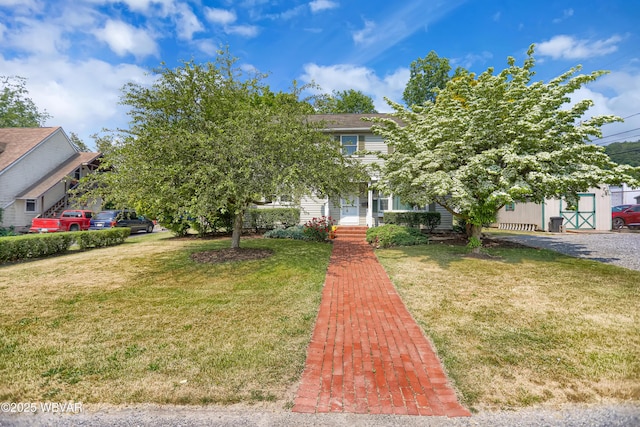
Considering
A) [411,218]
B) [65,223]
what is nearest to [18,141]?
[65,223]

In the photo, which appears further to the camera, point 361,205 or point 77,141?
point 77,141

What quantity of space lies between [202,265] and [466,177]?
313 inches

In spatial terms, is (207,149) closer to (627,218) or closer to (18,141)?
(627,218)

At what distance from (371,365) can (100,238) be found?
13503mm

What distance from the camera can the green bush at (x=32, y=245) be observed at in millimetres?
9295

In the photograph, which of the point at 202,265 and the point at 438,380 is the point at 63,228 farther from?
the point at 438,380

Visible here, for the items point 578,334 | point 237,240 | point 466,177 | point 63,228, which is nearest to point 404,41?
point 466,177

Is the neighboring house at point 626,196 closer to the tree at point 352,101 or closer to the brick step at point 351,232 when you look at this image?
the tree at point 352,101

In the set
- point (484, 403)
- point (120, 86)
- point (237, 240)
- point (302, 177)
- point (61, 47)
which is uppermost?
point (61, 47)

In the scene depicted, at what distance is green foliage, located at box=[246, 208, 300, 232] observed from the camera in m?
15.9

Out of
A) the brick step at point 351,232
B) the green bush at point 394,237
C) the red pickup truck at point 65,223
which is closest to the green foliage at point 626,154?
the brick step at point 351,232

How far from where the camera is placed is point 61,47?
28.6 ft

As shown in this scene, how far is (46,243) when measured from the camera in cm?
1032

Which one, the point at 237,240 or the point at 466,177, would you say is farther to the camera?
the point at 237,240
